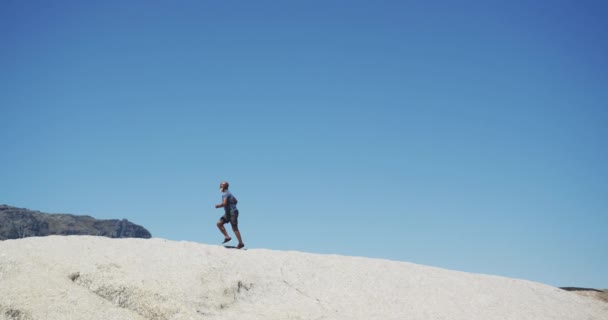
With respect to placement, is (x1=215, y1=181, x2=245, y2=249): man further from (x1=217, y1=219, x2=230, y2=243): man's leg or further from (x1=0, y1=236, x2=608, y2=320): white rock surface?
(x1=0, y1=236, x2=608, y2=320): white rock surface

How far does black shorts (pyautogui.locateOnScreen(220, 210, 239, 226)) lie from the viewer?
18.4 m

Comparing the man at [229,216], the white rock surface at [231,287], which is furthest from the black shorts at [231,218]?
the white rock surface at [231,287]

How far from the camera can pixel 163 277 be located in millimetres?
13594

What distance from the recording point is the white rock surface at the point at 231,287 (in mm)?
12344

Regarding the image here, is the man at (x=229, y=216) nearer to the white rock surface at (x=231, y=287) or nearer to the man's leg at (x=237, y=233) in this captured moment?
the man's leg at (x=237, y=233)

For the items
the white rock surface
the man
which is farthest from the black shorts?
the white rock surface

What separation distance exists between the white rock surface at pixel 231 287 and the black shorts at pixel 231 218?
3.80 feet

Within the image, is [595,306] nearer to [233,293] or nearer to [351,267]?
[351,267]

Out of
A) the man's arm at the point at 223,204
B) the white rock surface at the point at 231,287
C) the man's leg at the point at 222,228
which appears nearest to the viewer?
the white rock surface at the point at 231,287

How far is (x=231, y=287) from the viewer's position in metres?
14.0

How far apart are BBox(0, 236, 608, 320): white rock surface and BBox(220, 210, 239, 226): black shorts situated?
3.80ft

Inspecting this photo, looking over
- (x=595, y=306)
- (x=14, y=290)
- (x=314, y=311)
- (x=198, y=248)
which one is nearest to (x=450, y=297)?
(x=314, y=311)

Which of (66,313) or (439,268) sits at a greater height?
(439,268)

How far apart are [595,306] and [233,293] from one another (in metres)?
13.8
